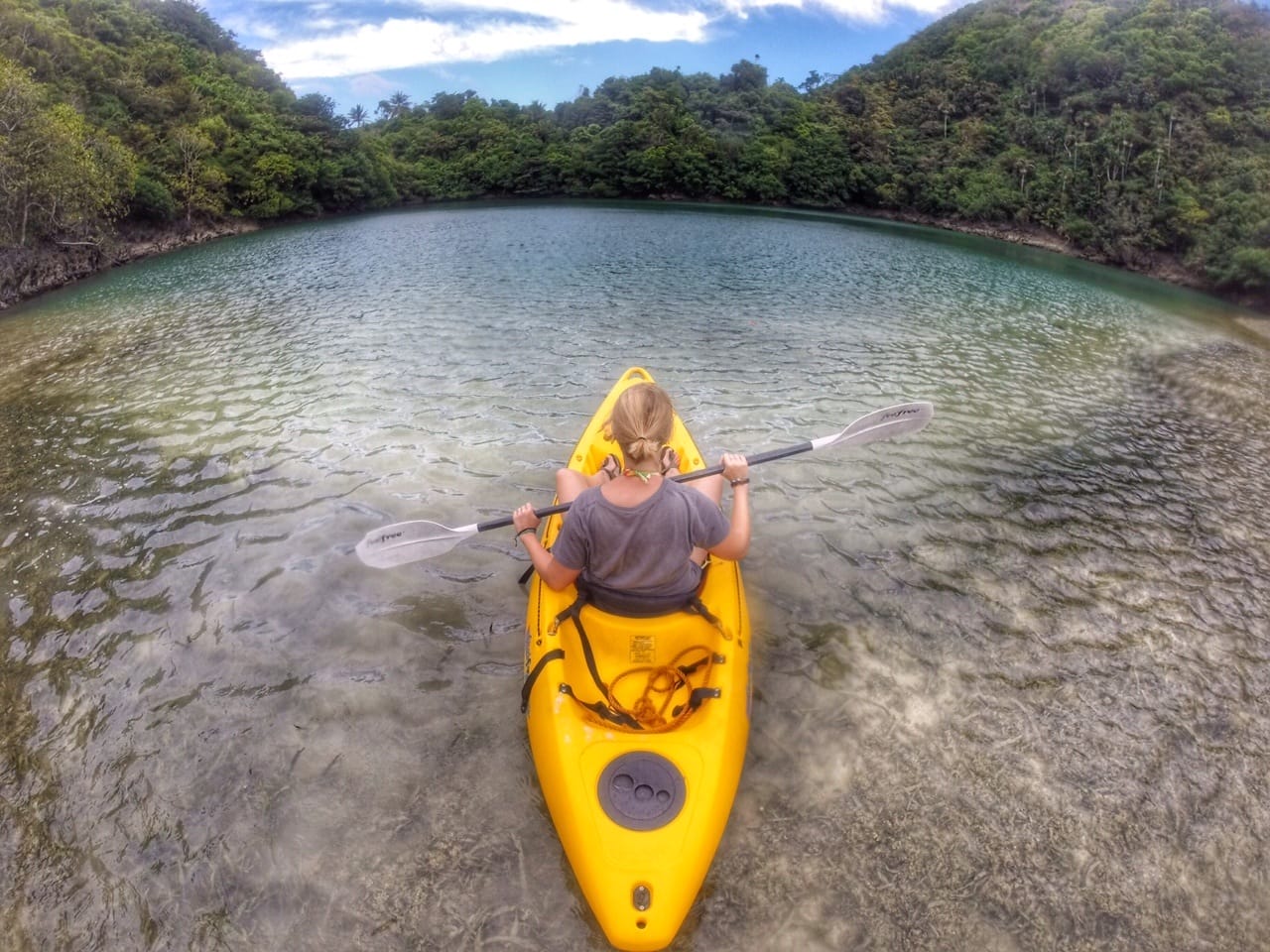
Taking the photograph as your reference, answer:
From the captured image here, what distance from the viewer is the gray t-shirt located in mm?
2994

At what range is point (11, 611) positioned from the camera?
4.73 meters

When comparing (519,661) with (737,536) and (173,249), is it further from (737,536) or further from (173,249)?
(173,249)

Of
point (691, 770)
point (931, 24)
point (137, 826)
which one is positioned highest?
point (931, 24)

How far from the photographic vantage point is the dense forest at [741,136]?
25906 millimetres

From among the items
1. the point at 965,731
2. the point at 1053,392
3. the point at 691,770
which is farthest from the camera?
the point at 1053,392

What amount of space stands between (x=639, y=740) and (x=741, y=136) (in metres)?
71.1

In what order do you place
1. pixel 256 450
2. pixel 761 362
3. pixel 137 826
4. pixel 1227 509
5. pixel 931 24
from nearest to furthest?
pixel 137 826 → pixel 1227 509 → pixel 256 450 → pixel 761 362 → pixel 931 24

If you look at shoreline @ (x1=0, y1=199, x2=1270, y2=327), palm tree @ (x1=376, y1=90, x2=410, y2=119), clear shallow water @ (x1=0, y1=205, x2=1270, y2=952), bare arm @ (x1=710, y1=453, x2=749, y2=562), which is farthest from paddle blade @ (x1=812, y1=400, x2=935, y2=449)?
palm tree @ (x1=376, y1=90, x2=410, y2=119)

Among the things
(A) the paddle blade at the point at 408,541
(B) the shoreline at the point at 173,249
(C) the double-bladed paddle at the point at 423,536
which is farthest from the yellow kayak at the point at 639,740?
(B) the shoreline at the point at 173,249

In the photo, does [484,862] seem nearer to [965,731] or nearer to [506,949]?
[506,949]

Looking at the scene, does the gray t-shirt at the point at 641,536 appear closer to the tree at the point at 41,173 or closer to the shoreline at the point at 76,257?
the shoreline at the point at 76,257

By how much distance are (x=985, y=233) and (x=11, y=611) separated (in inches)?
1952

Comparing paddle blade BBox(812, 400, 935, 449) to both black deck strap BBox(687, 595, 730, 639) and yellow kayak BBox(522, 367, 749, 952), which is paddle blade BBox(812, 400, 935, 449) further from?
black deck strap BBox(687, 595, 730, 639)

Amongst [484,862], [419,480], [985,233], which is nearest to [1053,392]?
[419,480]
